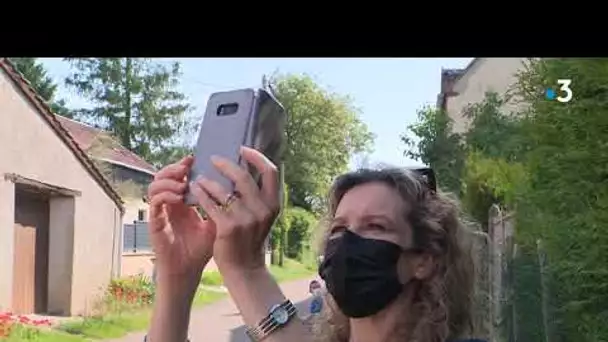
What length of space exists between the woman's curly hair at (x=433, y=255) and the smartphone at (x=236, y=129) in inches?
3.6

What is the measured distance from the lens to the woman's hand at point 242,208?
794 millimetres

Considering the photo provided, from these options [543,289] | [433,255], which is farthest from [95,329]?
[433,255]

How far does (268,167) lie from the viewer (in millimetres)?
806

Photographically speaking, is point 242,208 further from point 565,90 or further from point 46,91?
point 46,91

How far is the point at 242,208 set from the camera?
2.61 feet

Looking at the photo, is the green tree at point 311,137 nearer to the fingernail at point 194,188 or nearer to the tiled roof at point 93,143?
the tiled roof at point 93,143

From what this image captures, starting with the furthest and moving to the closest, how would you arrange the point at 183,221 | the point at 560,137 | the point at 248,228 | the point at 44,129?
the point at 44,129, the point at 560,137, the point at 183,221, the point at 248,228
